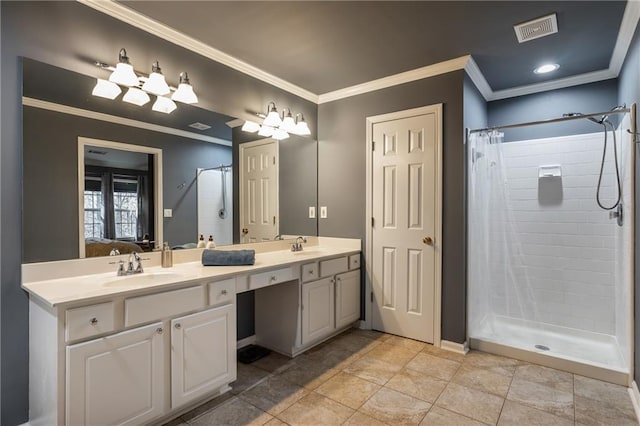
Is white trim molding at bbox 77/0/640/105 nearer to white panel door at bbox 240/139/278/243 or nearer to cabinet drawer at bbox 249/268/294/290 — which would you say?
white panel door at bbox 240/139/278/243

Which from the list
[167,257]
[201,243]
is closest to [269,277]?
[201,243]

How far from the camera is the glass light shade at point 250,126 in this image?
2791 mm

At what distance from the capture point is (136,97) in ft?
6.86

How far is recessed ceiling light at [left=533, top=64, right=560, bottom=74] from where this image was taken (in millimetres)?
2758

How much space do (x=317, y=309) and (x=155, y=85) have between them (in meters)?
2.05

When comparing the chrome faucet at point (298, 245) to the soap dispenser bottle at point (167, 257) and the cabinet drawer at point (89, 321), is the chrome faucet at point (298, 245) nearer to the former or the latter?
the soap dispenser bottle at point (167, 257)

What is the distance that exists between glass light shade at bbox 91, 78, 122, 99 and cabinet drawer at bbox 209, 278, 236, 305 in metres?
1.29

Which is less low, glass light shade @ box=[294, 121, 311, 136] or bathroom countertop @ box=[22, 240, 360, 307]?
glass light shade @ box=[294, 121, 311, 136]

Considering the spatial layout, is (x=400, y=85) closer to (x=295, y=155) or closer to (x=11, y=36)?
(x=295, y=155)

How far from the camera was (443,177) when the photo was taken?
2828 mm

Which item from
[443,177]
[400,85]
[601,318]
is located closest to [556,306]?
[601,318]

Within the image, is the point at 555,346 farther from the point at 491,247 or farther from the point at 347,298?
the point at 347,298

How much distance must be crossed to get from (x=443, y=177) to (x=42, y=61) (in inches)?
110

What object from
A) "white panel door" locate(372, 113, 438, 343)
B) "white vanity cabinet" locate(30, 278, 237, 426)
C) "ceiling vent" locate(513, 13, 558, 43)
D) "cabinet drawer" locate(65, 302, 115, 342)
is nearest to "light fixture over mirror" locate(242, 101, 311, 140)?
"white panel door" locate(372, 113, 438, 343)
